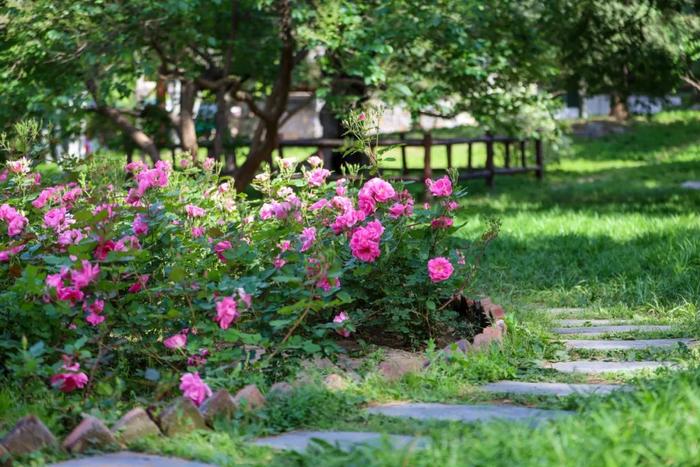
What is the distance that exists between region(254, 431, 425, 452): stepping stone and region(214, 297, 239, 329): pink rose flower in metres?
0.74

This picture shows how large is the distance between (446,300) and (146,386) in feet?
5.39

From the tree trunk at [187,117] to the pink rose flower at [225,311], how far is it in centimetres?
811

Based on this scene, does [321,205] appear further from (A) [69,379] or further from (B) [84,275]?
(A) [69,379]

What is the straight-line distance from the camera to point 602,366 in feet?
15.9

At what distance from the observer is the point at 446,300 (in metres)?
5.45

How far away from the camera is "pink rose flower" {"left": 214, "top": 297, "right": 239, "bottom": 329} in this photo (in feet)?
14.1

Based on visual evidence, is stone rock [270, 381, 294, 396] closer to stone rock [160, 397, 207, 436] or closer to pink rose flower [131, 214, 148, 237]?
stone rock [160, 397, 207, 436]

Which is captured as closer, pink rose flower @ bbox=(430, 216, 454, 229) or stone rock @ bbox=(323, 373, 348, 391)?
stone rock @ bbox=(323, 373, 348, 391)

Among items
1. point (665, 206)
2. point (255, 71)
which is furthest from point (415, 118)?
point (665, 206)

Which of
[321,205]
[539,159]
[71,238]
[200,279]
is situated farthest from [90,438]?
[539,159]

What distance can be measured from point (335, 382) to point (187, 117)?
8657mm

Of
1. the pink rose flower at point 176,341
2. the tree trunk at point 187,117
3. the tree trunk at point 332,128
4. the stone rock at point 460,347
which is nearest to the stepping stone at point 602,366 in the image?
the stone rock at point 460,347

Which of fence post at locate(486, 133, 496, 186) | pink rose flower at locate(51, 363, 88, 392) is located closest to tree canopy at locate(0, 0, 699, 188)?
fence post at locate(486, 133, 496, 186)

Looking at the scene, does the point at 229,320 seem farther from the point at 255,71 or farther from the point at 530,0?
the point at 530,0
